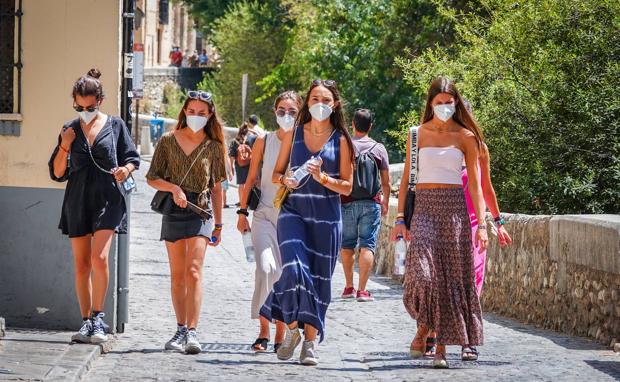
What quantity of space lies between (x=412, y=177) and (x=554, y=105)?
6738 mm

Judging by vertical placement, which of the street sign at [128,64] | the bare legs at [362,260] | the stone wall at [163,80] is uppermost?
the stone wall at [163,80]

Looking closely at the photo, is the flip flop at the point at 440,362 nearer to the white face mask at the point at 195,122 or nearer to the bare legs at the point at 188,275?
the bare legs at the point at 188,275

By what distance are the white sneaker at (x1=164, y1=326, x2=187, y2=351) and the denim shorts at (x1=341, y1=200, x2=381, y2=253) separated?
12.5 feet

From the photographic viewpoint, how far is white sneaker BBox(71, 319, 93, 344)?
9484 millimetres

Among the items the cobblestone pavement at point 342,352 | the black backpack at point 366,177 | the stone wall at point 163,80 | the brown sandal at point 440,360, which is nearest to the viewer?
the cobblestone pavement at point 342,352

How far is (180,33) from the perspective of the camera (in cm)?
10444

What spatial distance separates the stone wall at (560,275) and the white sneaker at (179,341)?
2.87 meters

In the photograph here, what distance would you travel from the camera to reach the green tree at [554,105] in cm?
1503

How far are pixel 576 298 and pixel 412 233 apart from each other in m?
2.17

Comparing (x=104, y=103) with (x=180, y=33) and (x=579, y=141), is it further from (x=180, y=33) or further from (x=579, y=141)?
(x=180, y=33)

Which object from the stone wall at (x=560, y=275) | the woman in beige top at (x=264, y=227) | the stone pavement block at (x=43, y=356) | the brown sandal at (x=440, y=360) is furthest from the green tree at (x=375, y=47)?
the brown sandal at (x=440, y=360)

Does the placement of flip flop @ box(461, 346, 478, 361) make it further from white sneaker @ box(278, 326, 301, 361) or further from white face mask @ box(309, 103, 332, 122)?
white face mask @ box(309, 103, 332, 122)

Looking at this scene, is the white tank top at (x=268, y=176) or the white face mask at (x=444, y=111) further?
the white tank top at (x=268, y=176)

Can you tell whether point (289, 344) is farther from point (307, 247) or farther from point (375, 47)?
point (375, 47)
